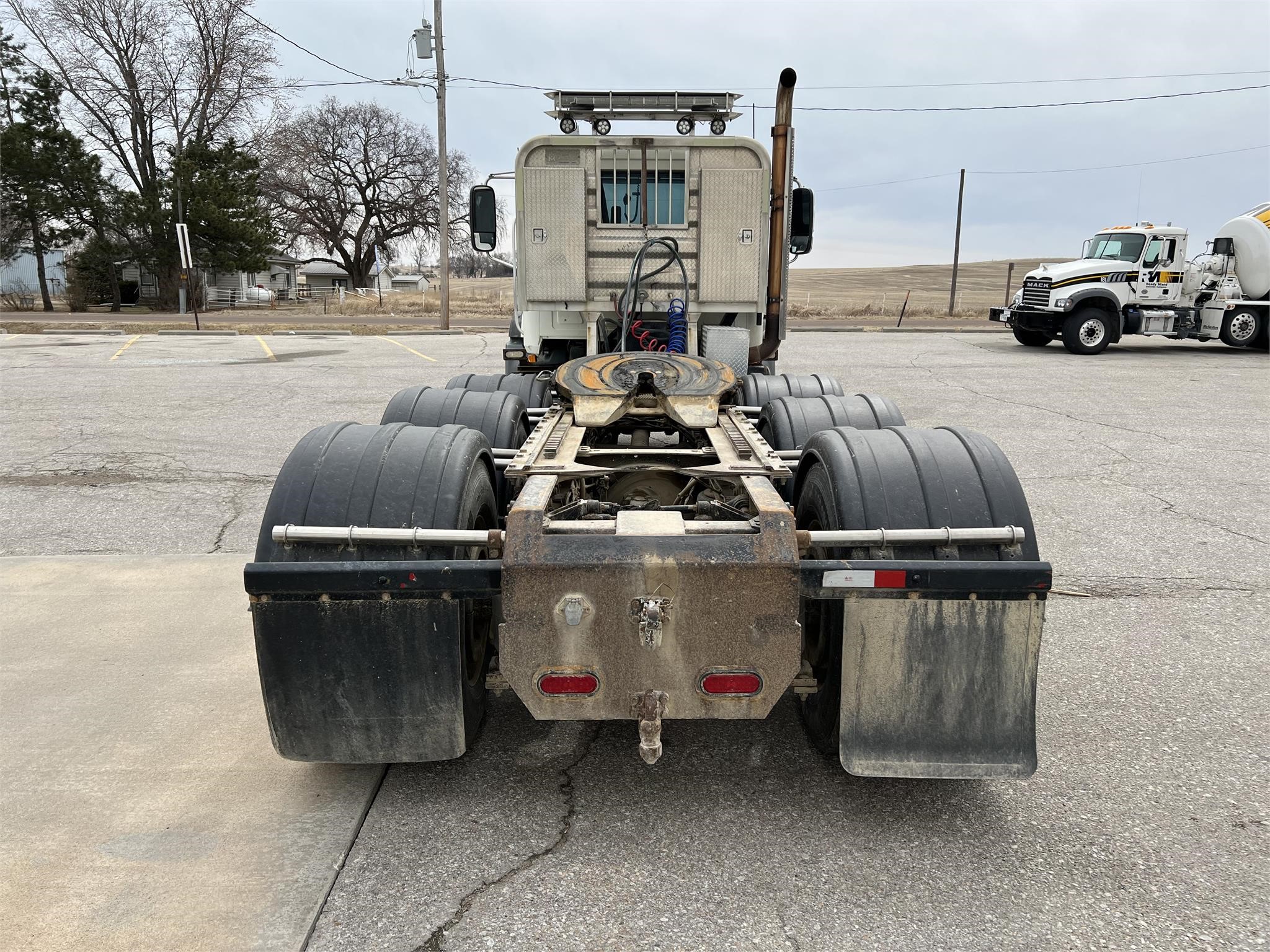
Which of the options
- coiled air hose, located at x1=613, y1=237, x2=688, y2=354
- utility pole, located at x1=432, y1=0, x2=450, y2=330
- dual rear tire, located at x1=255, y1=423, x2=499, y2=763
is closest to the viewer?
dual rear tire, located at x1=255, y1=423, x2=499, y2=763

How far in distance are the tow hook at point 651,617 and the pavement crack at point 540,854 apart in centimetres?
74

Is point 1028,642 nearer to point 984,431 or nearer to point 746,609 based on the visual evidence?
point 746,609

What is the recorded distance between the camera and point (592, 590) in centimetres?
264

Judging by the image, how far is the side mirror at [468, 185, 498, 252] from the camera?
7.21 m

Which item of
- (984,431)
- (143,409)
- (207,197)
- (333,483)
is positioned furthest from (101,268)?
(333,483)

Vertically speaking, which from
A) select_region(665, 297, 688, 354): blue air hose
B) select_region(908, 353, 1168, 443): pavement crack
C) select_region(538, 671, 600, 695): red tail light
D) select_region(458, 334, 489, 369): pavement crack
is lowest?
select_region(908, 353, 1168, 443): pavement crack

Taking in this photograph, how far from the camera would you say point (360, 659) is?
2877mm

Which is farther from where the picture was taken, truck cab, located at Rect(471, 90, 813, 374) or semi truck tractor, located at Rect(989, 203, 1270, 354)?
semi truck tractor, located at Rect(989, 203, 1270, 354)

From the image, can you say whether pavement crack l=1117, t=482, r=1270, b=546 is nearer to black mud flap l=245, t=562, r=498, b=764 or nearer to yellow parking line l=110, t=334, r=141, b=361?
black mud flap l=245, t=562, r=498, b=764

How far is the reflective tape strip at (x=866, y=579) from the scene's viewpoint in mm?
2693

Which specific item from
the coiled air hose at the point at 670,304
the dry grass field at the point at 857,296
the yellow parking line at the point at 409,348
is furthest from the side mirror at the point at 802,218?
the dry grass field at the point at 857,296

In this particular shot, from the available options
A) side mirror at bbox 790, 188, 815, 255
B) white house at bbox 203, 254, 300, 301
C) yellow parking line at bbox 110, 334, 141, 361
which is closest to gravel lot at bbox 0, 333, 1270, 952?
side mirror at bbox 790, 188, 815, 255

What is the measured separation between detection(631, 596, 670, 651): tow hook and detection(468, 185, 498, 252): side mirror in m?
5.11

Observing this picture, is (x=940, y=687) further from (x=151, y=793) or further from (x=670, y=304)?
(x=670, y=304)
